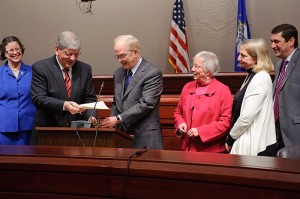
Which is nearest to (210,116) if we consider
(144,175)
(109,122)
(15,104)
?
(109,122)

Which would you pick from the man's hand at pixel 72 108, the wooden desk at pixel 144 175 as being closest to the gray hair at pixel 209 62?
the man's hand at pixel 72 108

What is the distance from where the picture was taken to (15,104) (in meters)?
3.65

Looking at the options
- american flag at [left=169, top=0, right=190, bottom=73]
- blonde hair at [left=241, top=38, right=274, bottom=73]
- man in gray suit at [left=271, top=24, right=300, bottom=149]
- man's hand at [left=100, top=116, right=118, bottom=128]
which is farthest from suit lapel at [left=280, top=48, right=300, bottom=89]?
american flag at [left=169, top=0, right=190, bottom=73]

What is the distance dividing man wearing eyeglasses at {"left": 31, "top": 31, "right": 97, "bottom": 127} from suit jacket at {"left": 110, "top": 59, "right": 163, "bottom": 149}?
0.93ft

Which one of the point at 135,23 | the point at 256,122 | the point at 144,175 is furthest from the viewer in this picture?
the point at 135,23

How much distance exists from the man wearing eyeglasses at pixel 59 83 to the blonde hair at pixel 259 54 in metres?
1.17

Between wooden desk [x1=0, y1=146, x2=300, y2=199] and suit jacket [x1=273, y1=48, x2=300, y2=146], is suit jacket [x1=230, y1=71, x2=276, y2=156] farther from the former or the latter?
wooden desk [x1=0, y1=146, x2=300, y2=199]

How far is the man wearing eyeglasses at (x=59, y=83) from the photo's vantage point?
123 inches

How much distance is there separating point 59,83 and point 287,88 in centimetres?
158

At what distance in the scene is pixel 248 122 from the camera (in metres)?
3.10

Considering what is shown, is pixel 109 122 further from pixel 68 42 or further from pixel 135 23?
pixel 135 23

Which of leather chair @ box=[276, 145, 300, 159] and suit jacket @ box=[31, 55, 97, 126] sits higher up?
suit jacket @ box=[31, 55, 97, 126]

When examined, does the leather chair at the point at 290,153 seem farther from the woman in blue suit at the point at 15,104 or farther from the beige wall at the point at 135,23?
the beige wall at the point at 135,23

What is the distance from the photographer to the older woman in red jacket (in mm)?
3252
